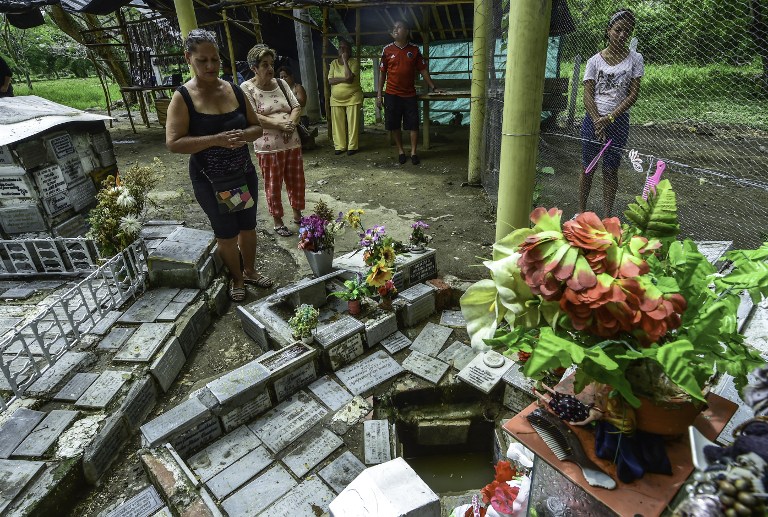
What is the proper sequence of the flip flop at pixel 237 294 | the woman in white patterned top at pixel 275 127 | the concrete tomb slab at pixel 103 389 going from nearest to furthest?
1. the concrete tomb slab at pixel 103 389
2. the flip flop at pixel 237 294
3. the woman in white patterned top at pixel 275 127

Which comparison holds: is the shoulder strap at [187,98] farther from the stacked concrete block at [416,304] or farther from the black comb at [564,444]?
the black comb at [564,444]

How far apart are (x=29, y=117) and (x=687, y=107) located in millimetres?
8327

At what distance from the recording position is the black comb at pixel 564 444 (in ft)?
3.64

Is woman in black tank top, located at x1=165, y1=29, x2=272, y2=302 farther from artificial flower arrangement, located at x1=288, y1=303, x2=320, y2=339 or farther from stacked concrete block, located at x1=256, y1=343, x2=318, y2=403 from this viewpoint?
stacked concrete block, located at x1=256, y1=343, x2=318, y2=403

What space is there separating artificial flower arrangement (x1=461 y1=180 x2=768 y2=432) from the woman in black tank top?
2.87 meters

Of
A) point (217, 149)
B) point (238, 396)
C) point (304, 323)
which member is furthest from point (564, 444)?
point (217, 149)

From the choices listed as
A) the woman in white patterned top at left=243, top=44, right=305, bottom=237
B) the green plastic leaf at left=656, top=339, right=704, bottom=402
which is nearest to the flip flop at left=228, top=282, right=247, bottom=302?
the woman in white patterned top at left=243, top=44, right=305, bottom=237

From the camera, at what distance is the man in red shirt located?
7109 mm

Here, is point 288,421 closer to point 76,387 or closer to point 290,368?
point 290,368

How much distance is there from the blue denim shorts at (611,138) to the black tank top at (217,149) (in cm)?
282

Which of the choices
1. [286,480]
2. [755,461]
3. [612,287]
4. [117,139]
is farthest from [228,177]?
[117,139]

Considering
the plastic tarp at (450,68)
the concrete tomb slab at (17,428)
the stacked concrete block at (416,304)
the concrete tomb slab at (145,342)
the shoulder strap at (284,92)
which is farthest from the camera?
the plastic tarp at (450,68)

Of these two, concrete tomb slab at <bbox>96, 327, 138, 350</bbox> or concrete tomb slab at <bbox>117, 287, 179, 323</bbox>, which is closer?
concrete tomb slab at <bbox>96, 327, 138, 350</bbox>

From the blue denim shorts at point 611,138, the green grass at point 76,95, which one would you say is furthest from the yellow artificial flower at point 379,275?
the green grass at point 76,95
